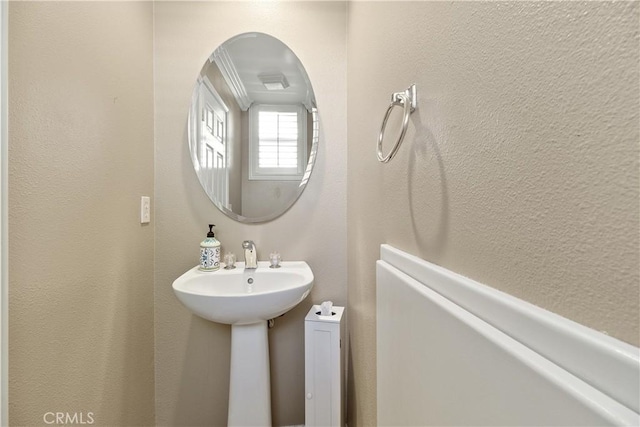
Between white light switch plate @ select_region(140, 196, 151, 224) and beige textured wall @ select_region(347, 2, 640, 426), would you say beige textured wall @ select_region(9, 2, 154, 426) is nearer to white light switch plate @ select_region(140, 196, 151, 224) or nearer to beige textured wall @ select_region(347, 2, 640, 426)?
white light switch plate @ select_region(140, 196, 151, 224)

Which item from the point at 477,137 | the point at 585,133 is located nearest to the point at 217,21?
the point at 477,137

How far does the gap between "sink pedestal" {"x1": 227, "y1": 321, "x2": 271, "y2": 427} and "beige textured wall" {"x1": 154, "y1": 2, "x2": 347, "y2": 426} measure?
0.21 metres

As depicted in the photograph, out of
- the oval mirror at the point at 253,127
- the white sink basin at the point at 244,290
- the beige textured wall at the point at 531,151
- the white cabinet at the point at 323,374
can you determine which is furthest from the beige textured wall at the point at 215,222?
the beige textured wall at the point at 531,151

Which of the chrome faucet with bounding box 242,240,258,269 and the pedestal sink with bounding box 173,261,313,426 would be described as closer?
the pedestal sink with bounding box 173,261,313,426

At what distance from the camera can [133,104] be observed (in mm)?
1196

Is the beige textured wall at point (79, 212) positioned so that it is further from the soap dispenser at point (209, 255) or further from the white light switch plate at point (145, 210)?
the soap dispenser at point (209, 255)

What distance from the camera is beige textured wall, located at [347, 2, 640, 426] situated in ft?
0.78

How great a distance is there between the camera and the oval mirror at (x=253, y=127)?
54.8 inches

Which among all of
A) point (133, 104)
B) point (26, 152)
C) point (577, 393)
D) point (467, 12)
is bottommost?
point (577, 393)

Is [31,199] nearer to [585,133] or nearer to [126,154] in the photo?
[126,154]

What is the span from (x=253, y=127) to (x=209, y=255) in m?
0.67

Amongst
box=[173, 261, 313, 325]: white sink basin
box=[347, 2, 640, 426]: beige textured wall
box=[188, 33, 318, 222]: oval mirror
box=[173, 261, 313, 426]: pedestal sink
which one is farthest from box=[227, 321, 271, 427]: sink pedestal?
box=[347, 2, 640, 426]: beige textured wall

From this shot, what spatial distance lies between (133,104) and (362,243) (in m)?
1.12

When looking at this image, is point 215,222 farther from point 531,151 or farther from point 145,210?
point 531,151
